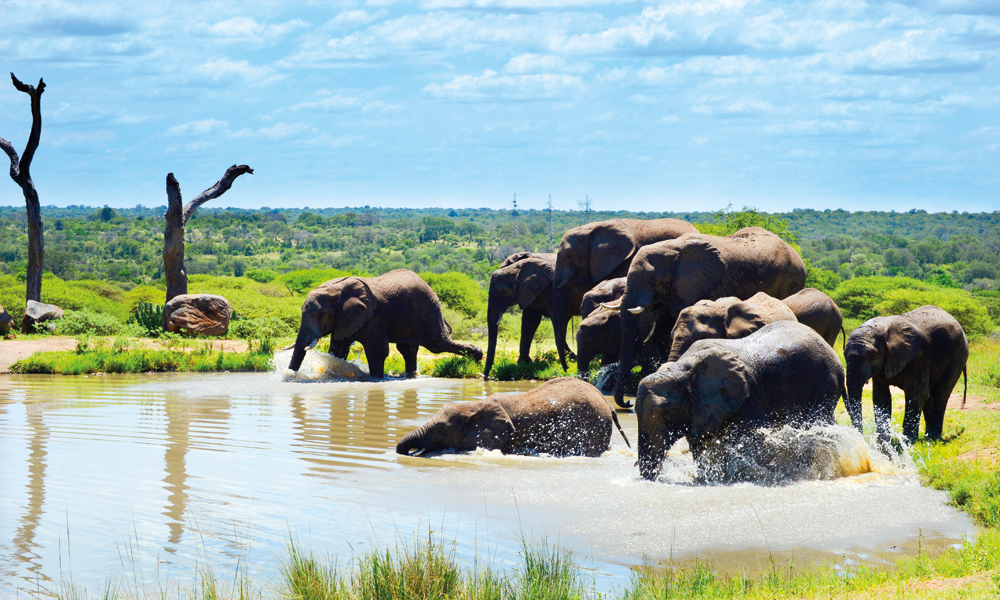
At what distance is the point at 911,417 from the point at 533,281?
962cm

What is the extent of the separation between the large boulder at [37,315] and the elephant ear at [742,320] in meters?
19.0

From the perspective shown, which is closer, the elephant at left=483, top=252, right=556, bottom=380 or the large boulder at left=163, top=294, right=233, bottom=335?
the elephant at left=483, top=252, right=556, bottom=380

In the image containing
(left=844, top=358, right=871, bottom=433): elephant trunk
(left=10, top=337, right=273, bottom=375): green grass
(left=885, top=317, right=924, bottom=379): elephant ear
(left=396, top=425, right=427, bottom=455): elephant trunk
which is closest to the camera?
(left=844, top=358, right=871, bottom=433): elephant trunk

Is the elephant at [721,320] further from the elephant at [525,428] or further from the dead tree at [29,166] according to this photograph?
the dead tree at [29,166]

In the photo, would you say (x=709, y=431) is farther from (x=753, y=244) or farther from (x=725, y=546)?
(x=753, y=244)

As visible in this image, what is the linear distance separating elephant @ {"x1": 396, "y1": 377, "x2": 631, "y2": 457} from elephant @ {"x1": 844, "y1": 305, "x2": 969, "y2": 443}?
2656 mm

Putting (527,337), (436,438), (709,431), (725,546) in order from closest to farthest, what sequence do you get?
(725,546) → (709,431) → (436,438) → (527,337)

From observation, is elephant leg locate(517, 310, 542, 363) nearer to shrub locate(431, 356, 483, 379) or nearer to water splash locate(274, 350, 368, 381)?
shrub locate(431, 356, 483, 379)

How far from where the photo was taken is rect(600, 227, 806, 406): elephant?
15.3m

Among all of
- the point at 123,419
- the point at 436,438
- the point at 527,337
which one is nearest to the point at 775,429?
the point at 436,438

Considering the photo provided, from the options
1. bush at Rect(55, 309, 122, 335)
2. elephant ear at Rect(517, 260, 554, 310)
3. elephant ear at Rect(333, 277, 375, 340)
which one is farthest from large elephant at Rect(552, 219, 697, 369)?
bush at Rect(55, 309, 122, 335)

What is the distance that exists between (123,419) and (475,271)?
4798 centimetres

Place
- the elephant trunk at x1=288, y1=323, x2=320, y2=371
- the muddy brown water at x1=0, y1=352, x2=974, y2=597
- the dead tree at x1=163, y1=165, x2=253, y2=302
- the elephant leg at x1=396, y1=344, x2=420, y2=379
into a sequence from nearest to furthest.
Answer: the muddy brown water at x1=0, y1=352, x2=974, y2=597 < the elephant trunk at x1=288, y1=323, x2=320, y2=371 < the elephant leg at x1=396, y1=344, x2=420, y2=379 < the dead tree at x1=163, y1=165, x2=253, y2=302

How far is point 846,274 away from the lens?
59438 millimetres
